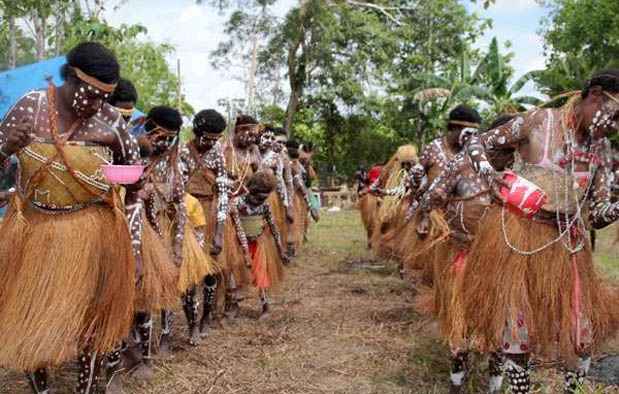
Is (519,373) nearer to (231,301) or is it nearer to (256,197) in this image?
(256,197)

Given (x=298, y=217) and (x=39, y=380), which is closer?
(x=39, y=380)

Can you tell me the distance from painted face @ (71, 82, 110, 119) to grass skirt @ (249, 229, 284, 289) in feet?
11.2

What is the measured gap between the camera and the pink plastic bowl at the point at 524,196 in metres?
3.50

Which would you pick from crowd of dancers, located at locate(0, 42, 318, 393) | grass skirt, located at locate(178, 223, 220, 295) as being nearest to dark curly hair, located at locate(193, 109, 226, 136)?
grass skirt, located at locate(178, 223, 220, 295)

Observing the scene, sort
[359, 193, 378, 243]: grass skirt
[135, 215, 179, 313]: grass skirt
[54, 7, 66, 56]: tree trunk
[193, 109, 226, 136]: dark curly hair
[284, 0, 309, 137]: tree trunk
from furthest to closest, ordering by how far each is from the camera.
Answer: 1. [284, 0, 309, 137]: tree trunk
2. [54, 7, 66, 56]: tree trunk
3. [359, 193, 378, 243]: grass skirt
4. [193, 109, 226, 136]: dark curly hair
5. [135, 215, 179, 313]: grass skirt

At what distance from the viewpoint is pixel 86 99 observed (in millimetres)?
3109

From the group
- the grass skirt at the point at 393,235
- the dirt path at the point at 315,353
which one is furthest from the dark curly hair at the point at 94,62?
the grass skirt at the point at 393,235

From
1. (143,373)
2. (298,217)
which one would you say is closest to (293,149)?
(298,217)

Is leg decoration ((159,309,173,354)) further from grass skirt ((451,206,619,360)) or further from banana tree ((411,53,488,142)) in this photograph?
banana tree ((411,53,488,142))

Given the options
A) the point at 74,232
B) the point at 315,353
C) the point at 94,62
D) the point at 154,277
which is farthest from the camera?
the point at 315,353

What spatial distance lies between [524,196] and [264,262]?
3314mm

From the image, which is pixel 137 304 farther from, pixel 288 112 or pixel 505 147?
pixel 288 112

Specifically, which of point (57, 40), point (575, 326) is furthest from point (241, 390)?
point (57, 40)

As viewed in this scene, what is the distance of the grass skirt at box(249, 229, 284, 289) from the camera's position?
6.42 m
